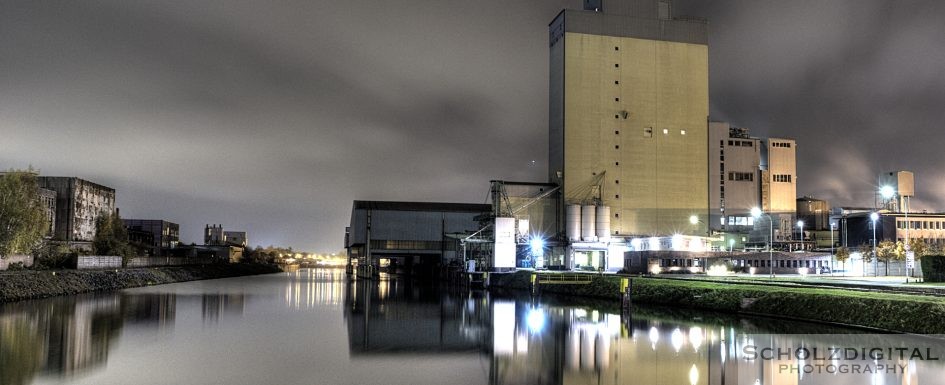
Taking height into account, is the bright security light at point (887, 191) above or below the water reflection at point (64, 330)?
above

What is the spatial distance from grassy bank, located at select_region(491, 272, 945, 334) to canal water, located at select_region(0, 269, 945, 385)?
1.29 m

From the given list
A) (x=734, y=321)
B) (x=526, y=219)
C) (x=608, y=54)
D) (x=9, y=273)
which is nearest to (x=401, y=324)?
(x=734, y=321)

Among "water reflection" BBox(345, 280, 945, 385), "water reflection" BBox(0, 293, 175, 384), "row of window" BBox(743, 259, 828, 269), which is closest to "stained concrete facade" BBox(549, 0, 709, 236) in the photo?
"row of window" BBox(743, 259, 828, 269)

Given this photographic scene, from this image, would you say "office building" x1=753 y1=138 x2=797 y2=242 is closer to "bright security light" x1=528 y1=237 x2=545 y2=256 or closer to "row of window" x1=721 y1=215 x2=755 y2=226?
"row of window" x1=721 y1=215 x2=755 y2=226

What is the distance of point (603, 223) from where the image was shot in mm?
88375

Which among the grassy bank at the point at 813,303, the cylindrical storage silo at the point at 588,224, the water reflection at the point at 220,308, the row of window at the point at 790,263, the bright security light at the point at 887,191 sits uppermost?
the bright security light at the point at 887,191

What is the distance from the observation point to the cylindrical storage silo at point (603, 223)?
8812 centimetres

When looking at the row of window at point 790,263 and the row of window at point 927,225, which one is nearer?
the row of window at point 790,263

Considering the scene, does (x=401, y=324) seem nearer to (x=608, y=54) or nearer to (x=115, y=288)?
(x=115, y=288)

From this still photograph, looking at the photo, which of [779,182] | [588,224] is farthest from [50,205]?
[779,182]

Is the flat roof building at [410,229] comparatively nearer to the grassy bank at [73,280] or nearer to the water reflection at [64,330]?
the grassy bank at [73,280]

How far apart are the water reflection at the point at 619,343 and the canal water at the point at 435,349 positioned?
6cm

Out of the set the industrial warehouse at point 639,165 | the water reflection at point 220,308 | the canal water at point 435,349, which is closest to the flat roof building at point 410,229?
the industrial warehouse at point 639,165

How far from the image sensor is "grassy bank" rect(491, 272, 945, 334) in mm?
29406
